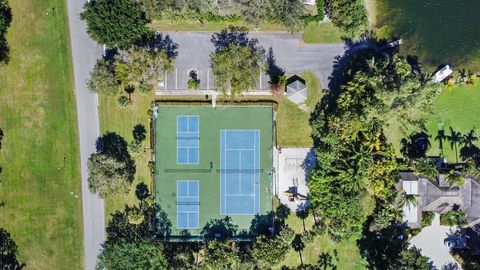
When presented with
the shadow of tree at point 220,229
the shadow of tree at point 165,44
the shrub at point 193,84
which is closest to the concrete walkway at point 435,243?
the shadow of tree at point 220,229

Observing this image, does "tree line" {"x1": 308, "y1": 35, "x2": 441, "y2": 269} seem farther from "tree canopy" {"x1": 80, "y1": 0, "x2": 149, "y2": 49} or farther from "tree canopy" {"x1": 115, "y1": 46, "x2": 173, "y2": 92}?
"tree canopy" {"x1": 80, "y1": 0, "x2": 149, "y2": 49}

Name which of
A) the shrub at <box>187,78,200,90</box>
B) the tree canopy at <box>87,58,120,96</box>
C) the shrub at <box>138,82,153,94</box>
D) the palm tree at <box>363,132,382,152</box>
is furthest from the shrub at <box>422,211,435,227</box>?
the tree canopy at <box>87,58,120,96</box>

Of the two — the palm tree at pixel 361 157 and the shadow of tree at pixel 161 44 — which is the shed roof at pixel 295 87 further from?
the shadow of tree at pixel 161 44

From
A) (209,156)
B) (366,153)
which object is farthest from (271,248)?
(366,153)

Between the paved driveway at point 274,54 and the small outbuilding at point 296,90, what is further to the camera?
the paved driveway at point 274,54

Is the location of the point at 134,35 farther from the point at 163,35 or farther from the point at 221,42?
the point at 221,42

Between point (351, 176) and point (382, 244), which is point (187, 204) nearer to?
point (351, 176)

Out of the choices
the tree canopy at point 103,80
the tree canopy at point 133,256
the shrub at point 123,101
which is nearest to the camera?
Answer: the tree canopy at point 133,256
